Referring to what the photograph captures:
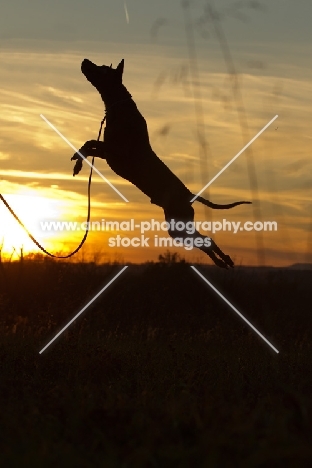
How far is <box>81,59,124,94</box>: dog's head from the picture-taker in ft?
24.0

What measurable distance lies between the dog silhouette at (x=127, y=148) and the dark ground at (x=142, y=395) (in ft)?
6.02

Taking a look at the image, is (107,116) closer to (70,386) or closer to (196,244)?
(196,244)

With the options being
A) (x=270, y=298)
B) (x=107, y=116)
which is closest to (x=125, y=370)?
(x=107, y=116)

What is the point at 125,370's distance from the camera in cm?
977

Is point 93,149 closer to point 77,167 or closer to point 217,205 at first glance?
point 77,167

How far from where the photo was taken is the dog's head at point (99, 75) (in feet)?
24.0

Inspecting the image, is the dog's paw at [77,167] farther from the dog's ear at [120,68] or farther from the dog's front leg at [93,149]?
the dog's ear at [120,68]

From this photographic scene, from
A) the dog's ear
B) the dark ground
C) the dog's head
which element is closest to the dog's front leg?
the dog's head

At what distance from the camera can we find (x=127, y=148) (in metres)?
7.11

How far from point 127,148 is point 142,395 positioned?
7.49 ft

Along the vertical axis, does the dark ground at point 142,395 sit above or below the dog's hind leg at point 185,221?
below

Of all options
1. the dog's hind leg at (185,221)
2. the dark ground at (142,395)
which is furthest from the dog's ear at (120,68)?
the dark ground at (142,395)

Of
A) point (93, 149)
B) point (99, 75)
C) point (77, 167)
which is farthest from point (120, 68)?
point (77, 167)

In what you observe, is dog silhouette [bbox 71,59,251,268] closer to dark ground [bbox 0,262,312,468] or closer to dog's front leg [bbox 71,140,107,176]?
dog's front leg [bbox 71,140,107,176]
